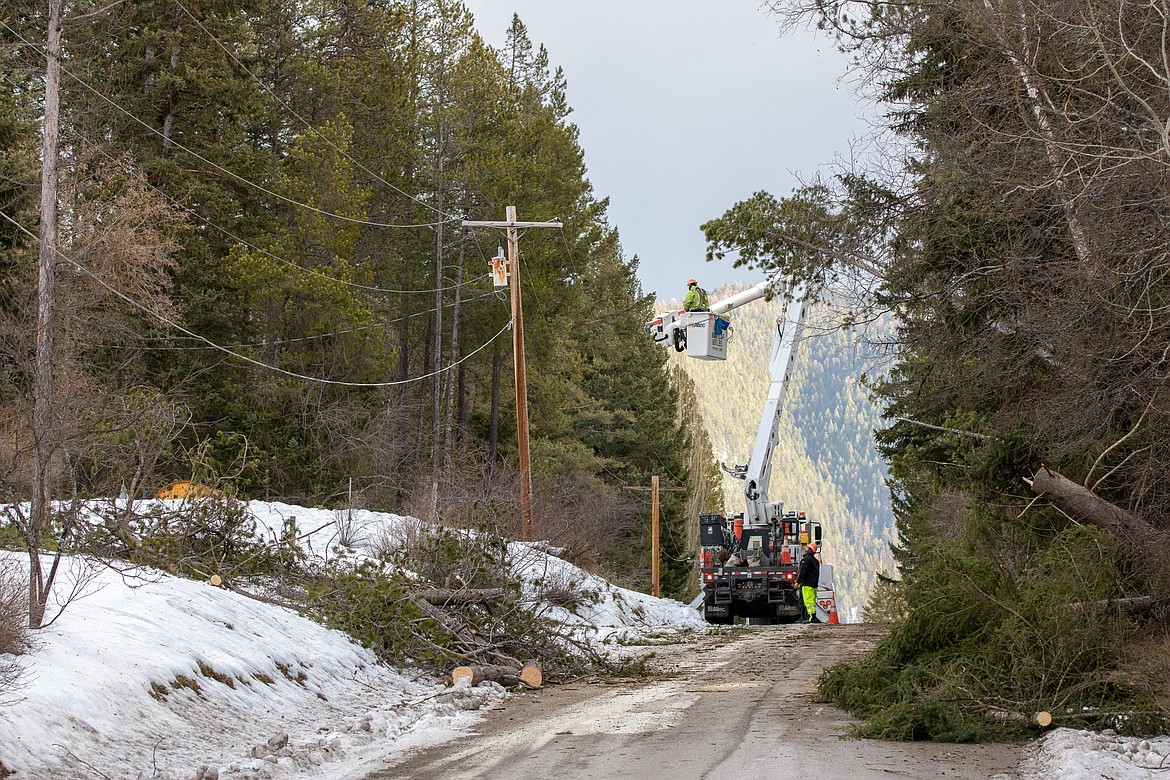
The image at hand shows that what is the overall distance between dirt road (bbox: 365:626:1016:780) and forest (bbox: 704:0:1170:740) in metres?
0.68

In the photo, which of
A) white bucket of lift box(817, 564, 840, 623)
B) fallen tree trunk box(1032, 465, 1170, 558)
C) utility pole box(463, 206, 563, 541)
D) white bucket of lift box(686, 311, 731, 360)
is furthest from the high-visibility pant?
fallen tree trunk box(1032, 465, 1170, 558)

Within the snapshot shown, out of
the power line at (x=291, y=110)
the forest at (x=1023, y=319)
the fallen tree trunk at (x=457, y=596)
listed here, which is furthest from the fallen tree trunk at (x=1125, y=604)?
the power line at (x=291, y=110)

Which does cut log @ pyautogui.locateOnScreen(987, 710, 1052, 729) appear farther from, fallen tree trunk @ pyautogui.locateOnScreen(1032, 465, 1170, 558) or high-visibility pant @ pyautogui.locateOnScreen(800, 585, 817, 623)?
high-visibility pant @ pyautogui.locateOnScreen(800, 585, 817, 623)

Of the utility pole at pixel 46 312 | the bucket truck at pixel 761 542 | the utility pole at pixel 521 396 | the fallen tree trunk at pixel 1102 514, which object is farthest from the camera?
the bucket truck at pixel 761 542

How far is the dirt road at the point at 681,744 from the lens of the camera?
7230 mm

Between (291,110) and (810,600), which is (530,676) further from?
(291,110)

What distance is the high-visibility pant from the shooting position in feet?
90.1

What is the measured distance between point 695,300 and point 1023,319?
11705mm

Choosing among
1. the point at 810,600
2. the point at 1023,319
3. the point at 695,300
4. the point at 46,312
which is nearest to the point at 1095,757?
the point at 1023,319

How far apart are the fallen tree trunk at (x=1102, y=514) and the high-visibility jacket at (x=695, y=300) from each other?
40.2 feet

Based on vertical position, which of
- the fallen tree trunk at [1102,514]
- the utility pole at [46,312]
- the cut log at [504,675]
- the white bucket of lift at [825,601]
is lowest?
the white bucket of lift at [825,601]

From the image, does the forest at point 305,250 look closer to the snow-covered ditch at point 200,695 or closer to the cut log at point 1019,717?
the snow-covered ditch at point 200,695

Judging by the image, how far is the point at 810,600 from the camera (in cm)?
2767

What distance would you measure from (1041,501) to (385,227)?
103 ft
